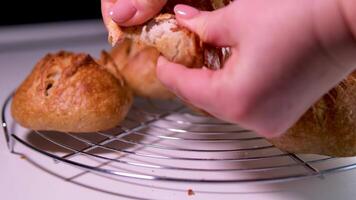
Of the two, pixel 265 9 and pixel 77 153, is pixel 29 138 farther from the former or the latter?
pixel 265 9

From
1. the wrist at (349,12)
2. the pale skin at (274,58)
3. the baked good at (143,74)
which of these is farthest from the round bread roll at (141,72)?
the wrist at (349,12)

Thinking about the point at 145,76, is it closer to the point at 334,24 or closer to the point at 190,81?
the point at 190,81

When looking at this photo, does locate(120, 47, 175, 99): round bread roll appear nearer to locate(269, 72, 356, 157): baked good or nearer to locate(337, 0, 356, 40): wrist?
locate(269, 72, 356, 157): baked good

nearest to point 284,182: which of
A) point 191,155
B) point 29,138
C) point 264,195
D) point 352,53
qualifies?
point 264,195

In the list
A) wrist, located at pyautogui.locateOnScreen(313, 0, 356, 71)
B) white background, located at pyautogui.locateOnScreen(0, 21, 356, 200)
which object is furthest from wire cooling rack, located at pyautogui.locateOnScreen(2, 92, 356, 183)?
wrist, located at pyautogui.locateOnScreen(313, 0, 356, 71)

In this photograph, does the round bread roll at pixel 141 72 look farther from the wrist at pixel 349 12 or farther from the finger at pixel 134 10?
the wrist at pixel 349 12

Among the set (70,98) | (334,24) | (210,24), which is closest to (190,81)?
(210,24)
